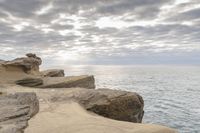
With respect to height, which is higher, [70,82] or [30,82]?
[30,82]

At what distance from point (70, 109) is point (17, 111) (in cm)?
286

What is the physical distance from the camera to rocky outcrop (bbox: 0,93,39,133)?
1034 centimetres

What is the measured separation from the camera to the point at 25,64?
30.8 metres

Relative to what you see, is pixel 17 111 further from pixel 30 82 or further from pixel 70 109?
pixel 30 82

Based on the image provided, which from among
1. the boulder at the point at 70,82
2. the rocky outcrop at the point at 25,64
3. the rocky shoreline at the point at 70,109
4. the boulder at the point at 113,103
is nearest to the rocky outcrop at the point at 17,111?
the rocky shoreline at the point at 70,109

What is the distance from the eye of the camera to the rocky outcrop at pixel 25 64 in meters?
29.5

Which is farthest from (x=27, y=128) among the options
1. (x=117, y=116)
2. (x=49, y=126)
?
(x=117, y=116)

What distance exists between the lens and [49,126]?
1084 centimetres

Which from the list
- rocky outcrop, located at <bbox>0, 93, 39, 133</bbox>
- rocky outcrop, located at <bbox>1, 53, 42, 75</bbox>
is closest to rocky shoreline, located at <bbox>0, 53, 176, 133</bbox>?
rocky outcrop, located at <bbox>0, 93, 39, 133</bbox>

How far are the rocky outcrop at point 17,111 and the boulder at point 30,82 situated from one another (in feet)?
31.7

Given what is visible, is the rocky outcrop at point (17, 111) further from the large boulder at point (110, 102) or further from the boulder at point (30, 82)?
the boulder at point (30, 82)

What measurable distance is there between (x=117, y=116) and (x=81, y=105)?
7.61ft

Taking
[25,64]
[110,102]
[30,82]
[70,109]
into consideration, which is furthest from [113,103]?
[25,64]

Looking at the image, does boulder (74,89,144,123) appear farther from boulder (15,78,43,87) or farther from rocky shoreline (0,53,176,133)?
boulder (15,78,43,87)
